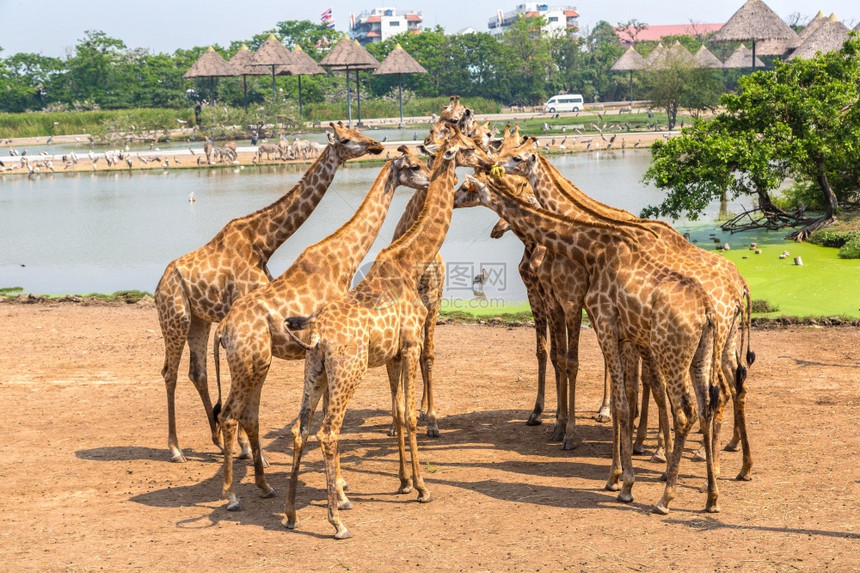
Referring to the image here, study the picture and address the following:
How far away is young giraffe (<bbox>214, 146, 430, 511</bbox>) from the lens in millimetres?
8227

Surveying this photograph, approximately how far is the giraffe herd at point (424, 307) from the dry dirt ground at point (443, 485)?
29 centimetres

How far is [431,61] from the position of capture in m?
81.4

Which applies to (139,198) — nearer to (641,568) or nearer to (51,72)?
(641,568)

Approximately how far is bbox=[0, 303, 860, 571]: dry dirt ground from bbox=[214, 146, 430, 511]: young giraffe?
2.30ft

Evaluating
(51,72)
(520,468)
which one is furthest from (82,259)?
(51,72)

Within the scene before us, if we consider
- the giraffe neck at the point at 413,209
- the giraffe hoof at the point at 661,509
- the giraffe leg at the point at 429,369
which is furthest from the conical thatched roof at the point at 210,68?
the giraffe hoof at the point at 661,509

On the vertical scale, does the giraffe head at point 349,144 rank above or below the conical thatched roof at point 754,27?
below

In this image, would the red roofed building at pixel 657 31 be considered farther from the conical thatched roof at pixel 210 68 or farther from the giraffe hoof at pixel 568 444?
the giraffe hoof at pixel 568 444

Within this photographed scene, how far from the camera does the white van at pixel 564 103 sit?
7594 cm

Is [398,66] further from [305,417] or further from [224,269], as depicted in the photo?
[305,417]

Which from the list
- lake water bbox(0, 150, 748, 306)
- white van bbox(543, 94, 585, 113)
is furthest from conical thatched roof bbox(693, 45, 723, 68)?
lake water bbox(0, 150, 748, 306)

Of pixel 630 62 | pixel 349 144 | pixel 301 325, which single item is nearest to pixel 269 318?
pixel 301 325

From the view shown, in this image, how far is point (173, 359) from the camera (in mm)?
9789

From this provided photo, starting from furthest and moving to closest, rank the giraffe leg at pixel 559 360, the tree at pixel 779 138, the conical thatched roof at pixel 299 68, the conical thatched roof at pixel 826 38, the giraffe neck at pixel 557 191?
1. the conical thatched roof at pixel 299 68
2. the conical thatched roof at pixel 826 38
3. the tree at pixel 779 138
4. the giraffe leg at pixel 559 360
5. the giraffe neck at pixel 557 191
